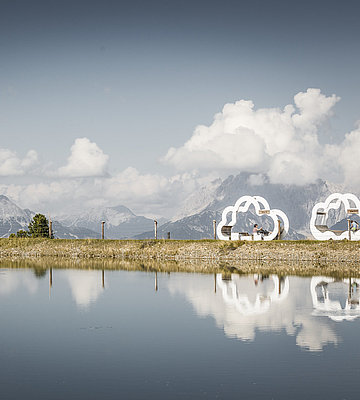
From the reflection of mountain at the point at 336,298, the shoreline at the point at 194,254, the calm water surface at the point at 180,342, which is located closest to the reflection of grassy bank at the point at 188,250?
the shoreline at the point at 194,254

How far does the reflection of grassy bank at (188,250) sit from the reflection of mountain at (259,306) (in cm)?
2143

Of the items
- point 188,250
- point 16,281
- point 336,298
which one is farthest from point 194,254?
point 336,298

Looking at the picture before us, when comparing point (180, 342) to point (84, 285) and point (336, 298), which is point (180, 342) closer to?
point (336, 298)

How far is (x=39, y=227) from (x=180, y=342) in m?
75.5

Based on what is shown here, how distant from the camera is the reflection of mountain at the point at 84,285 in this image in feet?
110

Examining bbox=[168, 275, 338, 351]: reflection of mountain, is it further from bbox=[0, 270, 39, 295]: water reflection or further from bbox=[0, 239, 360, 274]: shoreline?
bbox=[0, 239, 360, 274]: shoreline

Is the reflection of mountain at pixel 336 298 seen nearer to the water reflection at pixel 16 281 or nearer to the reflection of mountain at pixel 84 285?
the reflection of mountain at pixel 84 285

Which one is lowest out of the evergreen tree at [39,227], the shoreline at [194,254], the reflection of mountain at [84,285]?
the reflection of mountain at [84,285]

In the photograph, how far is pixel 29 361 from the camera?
18.8 m

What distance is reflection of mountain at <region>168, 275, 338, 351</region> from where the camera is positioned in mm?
23500

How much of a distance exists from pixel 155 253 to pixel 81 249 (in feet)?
40.5

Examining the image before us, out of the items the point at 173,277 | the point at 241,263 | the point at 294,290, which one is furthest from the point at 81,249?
A: the point at 294,290

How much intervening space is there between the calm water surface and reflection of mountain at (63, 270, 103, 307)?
0.15 meters

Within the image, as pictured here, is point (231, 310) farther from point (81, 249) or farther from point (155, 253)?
point (81, 249)
